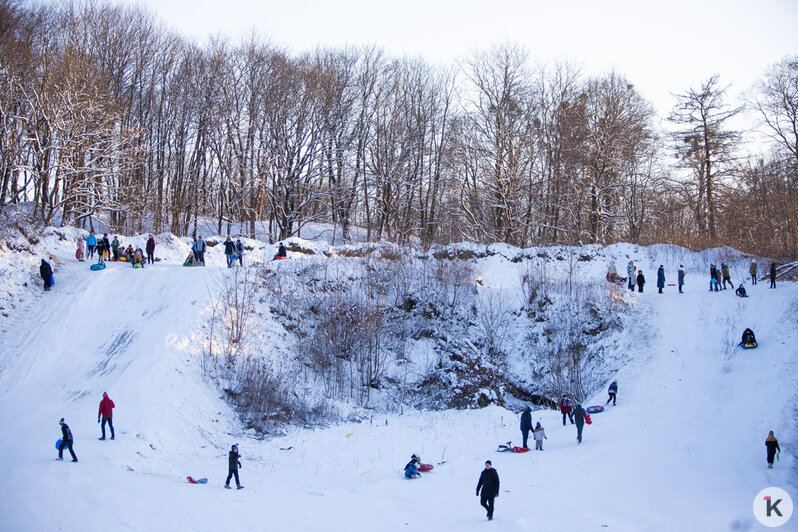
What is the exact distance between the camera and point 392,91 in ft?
138

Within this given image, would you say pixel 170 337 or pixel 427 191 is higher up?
pixel 427 191

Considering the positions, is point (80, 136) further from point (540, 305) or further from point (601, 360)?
point (601, 360)

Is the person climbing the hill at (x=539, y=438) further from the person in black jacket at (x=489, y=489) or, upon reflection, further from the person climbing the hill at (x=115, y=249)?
the person climbing the hill at (x=115, y=249)

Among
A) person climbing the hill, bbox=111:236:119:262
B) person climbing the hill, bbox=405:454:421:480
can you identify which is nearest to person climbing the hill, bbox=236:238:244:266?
person climbing the hill, bbox=111:236:119:262

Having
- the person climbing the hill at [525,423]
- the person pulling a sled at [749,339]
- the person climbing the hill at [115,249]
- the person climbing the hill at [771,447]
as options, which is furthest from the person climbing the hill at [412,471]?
the person climbing the hill at [115,249]

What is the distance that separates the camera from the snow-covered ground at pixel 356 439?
10.9 meters

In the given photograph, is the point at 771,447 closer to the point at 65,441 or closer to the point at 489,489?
the point at 489,489

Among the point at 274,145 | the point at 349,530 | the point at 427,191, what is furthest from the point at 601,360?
the point at 274,145

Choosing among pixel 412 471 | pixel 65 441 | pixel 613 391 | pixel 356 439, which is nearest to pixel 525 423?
pixel 412 471

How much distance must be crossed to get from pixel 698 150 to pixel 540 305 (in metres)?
16.7

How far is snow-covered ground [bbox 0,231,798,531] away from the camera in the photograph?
10906 millimetres

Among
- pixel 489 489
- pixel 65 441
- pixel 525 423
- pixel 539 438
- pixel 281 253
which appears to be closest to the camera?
pixel 489 489

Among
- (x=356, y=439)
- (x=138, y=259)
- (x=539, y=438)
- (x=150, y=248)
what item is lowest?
(x=356, y=439)

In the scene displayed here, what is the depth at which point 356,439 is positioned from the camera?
18.0 meters
